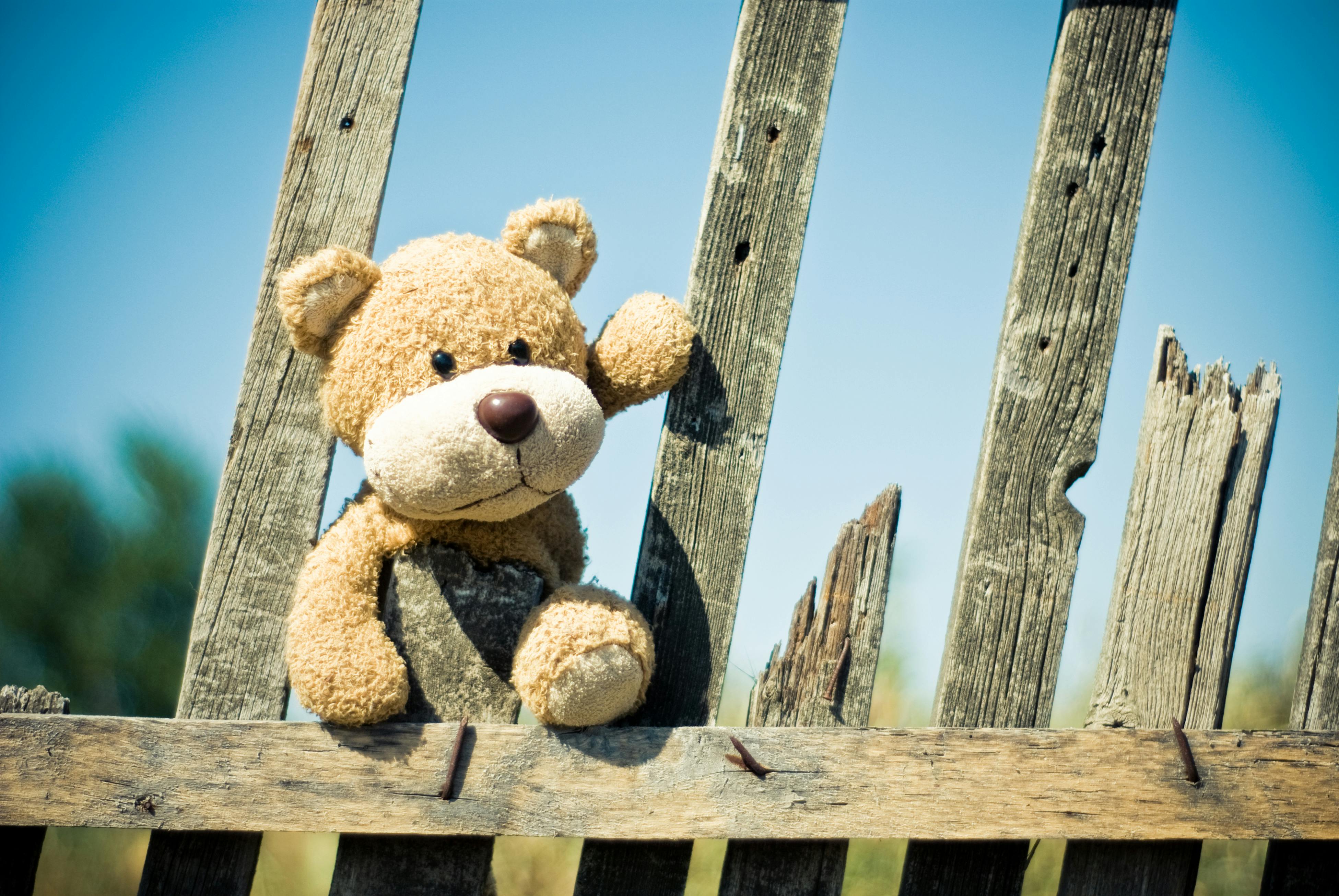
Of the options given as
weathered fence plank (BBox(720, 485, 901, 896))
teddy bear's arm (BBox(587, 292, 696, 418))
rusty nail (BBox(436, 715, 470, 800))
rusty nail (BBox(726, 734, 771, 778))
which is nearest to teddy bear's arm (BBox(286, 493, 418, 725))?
rusty nail (BBox(436, 715, 470, 800))

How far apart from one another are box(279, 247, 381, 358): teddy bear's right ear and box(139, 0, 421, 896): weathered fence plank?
0.77 feet

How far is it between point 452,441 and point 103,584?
9.95 feet

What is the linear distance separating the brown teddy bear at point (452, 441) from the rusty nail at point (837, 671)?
1.20 feet

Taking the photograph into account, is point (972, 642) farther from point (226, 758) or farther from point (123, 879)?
point (123, 879)

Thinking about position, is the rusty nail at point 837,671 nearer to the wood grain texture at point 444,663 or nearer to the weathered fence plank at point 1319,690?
the wood grain texture at point 444,663

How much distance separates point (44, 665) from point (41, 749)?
242cm

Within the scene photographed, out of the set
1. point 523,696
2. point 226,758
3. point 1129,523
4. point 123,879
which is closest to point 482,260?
point 523,696

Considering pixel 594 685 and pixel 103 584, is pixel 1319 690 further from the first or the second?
pixel 103 584

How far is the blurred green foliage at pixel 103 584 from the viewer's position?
3.63m

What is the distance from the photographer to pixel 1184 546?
1.94 meters

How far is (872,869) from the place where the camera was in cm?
392

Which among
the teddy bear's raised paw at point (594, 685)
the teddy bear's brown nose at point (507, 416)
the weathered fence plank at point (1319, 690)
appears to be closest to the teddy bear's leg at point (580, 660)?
the teddy bear's raised paw at point (594, 685)

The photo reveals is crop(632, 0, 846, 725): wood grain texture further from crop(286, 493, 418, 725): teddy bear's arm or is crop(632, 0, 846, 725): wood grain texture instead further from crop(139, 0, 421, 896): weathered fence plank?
crop(139, 0, 421, 896): weathered fence plank

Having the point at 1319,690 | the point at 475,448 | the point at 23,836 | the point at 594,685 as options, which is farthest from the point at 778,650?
the point at 23,836
